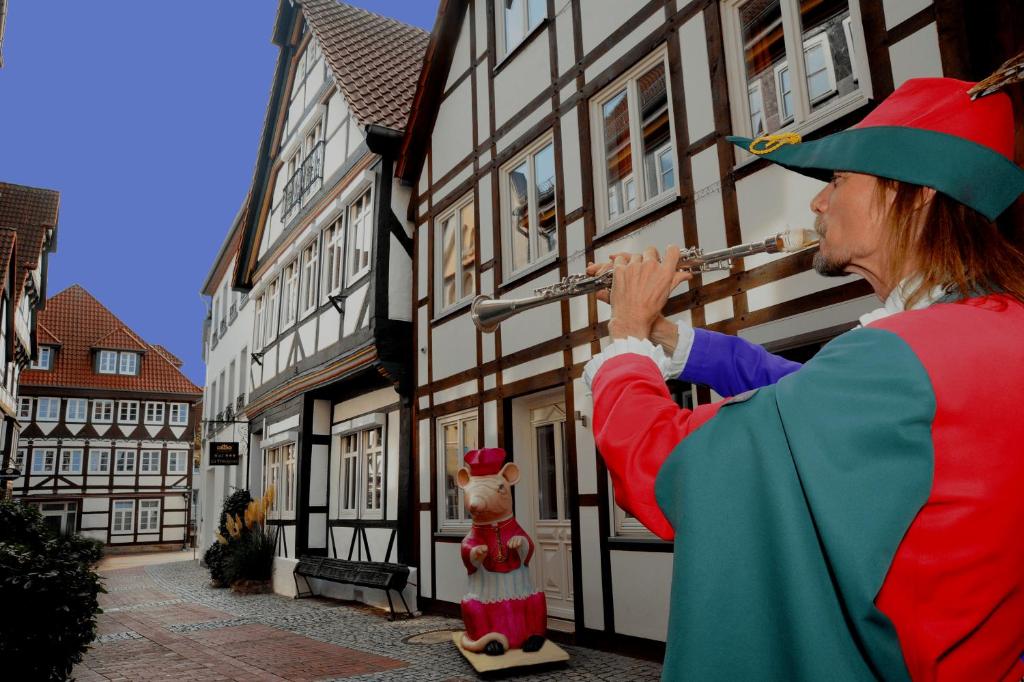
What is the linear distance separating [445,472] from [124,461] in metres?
29.5

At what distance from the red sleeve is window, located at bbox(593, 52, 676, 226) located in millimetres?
5581

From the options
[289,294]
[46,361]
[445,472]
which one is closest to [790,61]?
[445,472]

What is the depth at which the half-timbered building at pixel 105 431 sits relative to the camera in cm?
3206

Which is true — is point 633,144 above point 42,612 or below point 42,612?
above

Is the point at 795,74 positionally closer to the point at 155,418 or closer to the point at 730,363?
the point at 730,363

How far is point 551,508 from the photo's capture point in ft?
26.0

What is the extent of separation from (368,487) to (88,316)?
3005 centimetres

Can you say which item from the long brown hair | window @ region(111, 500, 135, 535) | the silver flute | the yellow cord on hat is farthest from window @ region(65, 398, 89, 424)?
the long brown hair

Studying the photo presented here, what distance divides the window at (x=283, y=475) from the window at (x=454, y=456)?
202 inches

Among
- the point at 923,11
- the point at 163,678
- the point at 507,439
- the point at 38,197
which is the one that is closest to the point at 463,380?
the point at 507,439

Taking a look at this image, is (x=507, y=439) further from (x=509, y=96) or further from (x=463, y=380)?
(x=509, y=96)

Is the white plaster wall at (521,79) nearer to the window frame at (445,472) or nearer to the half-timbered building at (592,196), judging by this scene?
the half-timbered building at (592,196)

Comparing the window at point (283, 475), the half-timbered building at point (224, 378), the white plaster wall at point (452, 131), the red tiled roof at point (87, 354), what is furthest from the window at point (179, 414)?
the white plaster wall at point (452, 131)

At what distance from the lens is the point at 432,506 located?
30.7ft
